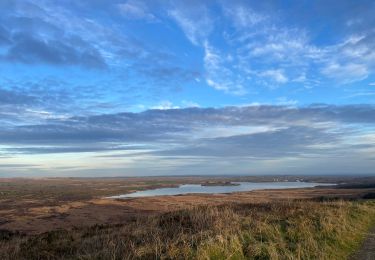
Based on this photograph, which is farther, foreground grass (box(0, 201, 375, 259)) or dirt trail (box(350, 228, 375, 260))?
dirt trail (box(350, 228, 375, 260))

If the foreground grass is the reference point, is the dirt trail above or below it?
below

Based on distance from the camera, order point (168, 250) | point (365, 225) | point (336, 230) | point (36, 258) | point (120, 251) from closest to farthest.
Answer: point (168, 250), point (120, 251), point (36, 258), point (336, 230), point (365, 225)

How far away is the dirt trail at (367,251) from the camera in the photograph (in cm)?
1080

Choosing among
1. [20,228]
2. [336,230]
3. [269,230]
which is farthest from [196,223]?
[20,228]

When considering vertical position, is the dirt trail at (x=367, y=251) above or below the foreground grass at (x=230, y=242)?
below

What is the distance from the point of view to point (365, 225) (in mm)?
17375

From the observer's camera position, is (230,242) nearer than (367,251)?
Yes

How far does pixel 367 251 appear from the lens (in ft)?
38.2

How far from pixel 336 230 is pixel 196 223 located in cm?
531

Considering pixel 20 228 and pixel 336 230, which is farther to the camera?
pixel 20 228

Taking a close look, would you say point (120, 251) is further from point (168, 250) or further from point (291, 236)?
point (291, 236)

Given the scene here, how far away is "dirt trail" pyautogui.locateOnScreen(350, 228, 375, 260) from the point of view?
35.4ft

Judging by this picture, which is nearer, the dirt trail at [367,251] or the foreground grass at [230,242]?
the foreground grass at [230,242]

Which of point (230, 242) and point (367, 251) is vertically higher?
point (230, 242)
